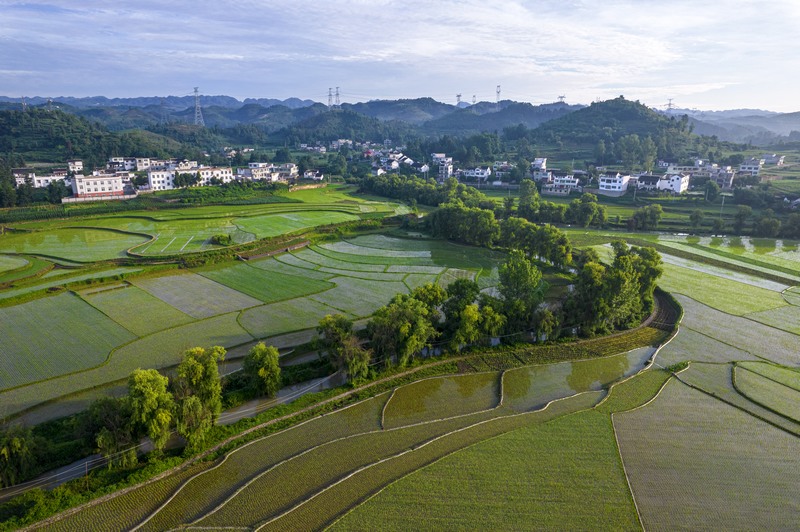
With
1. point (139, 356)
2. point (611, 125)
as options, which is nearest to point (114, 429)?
point (139, 356)

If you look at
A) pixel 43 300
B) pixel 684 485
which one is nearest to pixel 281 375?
pixel 684 485

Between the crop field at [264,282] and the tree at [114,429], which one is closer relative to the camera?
the tree at [114,429]

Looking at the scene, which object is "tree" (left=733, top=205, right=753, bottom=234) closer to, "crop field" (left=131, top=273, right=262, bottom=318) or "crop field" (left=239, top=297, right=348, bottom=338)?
"crop field" (left=239, top=297, right=348, bottom=338)

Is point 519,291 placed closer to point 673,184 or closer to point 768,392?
point 768,392

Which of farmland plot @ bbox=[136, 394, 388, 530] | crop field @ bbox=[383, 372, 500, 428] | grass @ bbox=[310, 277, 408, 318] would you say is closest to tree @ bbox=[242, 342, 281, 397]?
farmland plot @ bbox=[136, 394, 388, 530]

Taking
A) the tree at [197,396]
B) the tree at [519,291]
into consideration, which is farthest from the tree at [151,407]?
the tree at [519,291]

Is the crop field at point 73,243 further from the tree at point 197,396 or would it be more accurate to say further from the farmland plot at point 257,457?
the farmland plot at point 257,457
